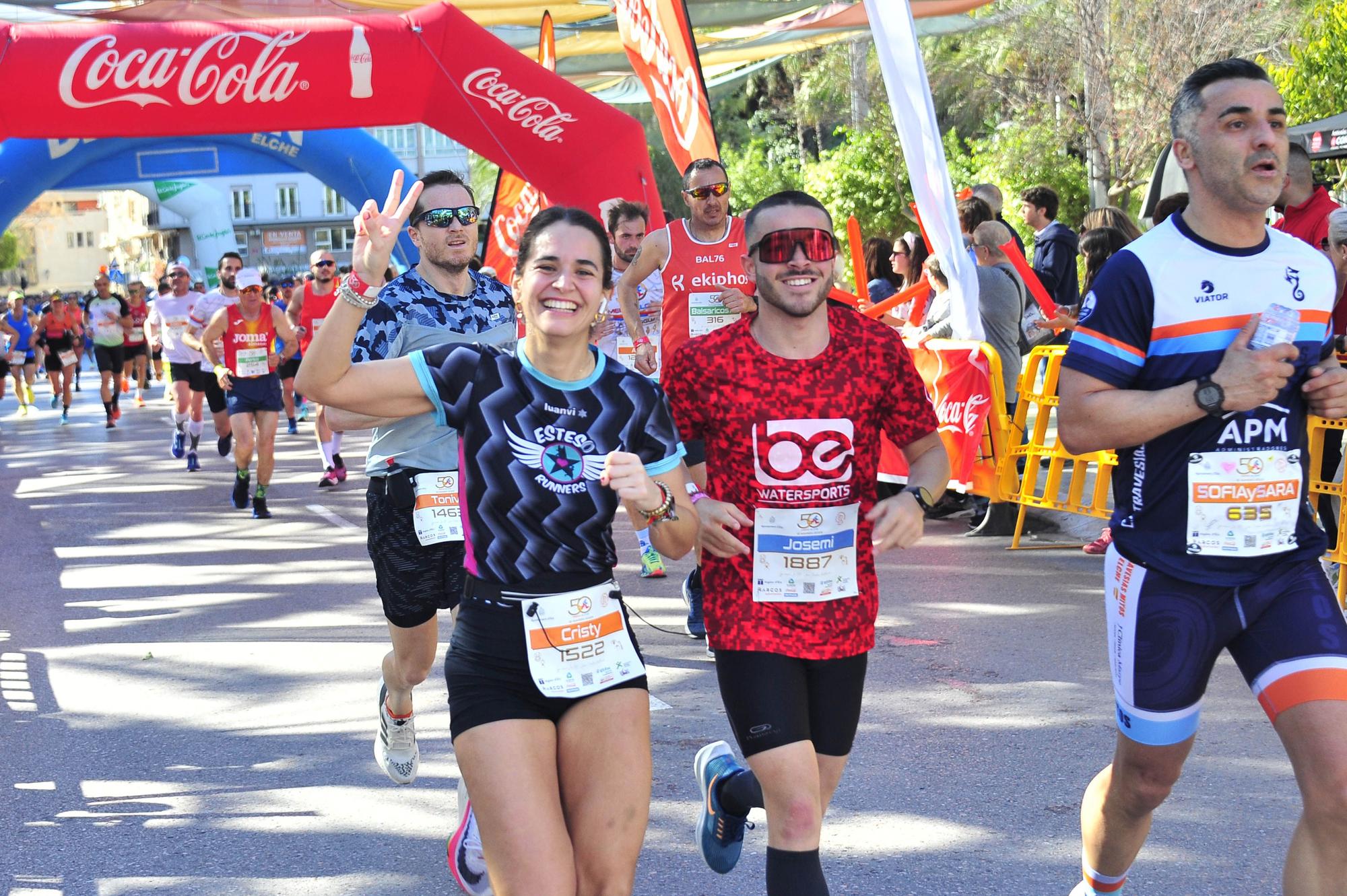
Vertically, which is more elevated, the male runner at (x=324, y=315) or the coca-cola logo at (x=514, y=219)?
the coca-cola logo at (x=514, y=219)

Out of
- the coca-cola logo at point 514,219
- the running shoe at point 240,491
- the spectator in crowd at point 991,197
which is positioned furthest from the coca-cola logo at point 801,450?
the coca-cola logo at point 514,219

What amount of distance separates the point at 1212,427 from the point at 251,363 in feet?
31.4

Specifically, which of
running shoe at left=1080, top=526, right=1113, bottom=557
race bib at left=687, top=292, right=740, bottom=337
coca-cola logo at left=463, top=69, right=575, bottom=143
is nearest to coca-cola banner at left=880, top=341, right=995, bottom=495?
running shoe at left=1080, top=526, right=1113, bottom=557

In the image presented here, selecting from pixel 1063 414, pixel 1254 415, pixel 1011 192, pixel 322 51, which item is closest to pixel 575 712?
pixel 1063 414

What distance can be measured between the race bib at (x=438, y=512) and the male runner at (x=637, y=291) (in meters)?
3.55

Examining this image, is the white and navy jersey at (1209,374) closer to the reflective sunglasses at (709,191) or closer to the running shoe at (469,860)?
the running shoe at (469,860)

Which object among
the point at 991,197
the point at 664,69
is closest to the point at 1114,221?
the point at 991,197

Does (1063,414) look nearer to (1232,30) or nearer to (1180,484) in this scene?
(1180,484)

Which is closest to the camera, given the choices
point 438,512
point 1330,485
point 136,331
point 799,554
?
point 799,554

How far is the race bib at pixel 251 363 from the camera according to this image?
11.7m

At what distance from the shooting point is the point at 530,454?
3.28 metres

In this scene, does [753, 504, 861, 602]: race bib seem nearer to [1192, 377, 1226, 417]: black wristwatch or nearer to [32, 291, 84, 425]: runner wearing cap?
[1192, 377, 1226, 417]: black wristwatch

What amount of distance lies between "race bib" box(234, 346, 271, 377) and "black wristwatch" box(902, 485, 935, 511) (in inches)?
353

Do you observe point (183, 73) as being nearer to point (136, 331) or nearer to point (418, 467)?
point (418, 467)
